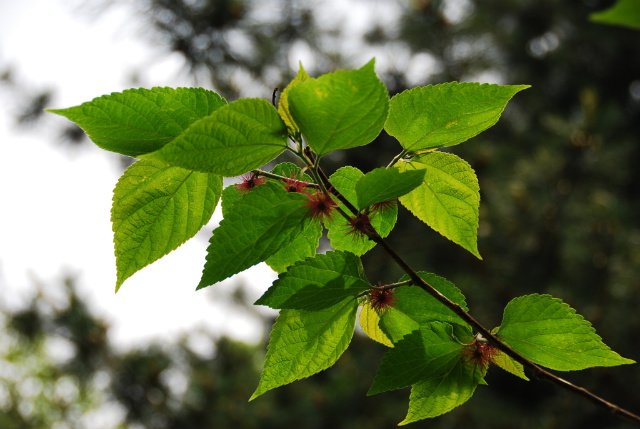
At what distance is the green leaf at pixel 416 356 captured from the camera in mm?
452

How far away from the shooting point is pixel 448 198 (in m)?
0.52

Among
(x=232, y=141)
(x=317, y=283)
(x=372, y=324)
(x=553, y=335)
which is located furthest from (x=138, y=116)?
(x=553, y=335)

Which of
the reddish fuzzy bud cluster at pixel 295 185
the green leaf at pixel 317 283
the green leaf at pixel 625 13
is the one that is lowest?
the green leaf at pixel 317 283

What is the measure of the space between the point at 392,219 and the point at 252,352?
4836mm

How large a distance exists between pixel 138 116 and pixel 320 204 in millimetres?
170

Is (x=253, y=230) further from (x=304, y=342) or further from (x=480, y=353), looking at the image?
(x=480, y=353)

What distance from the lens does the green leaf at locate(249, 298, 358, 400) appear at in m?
0.48

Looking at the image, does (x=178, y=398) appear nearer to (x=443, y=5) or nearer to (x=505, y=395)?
(x=505, y=395)

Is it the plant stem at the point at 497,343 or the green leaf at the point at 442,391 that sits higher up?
the plant stem at the point at 497,343

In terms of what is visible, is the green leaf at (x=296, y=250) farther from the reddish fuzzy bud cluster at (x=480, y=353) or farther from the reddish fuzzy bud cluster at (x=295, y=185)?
the reddish fuzzy bud cluster at (x=480, y=353)

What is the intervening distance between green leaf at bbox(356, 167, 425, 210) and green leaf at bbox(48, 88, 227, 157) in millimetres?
150

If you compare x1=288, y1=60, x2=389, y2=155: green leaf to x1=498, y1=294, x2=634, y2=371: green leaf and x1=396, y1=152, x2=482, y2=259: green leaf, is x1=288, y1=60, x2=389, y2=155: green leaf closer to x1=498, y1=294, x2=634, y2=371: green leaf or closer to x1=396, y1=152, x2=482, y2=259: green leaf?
x1=396, y1=152, x2=482, y2=259: green leaf

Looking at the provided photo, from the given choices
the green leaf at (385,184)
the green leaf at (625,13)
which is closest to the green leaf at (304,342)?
the green leaf at (385,184)

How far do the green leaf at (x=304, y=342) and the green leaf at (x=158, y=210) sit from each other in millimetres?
127
